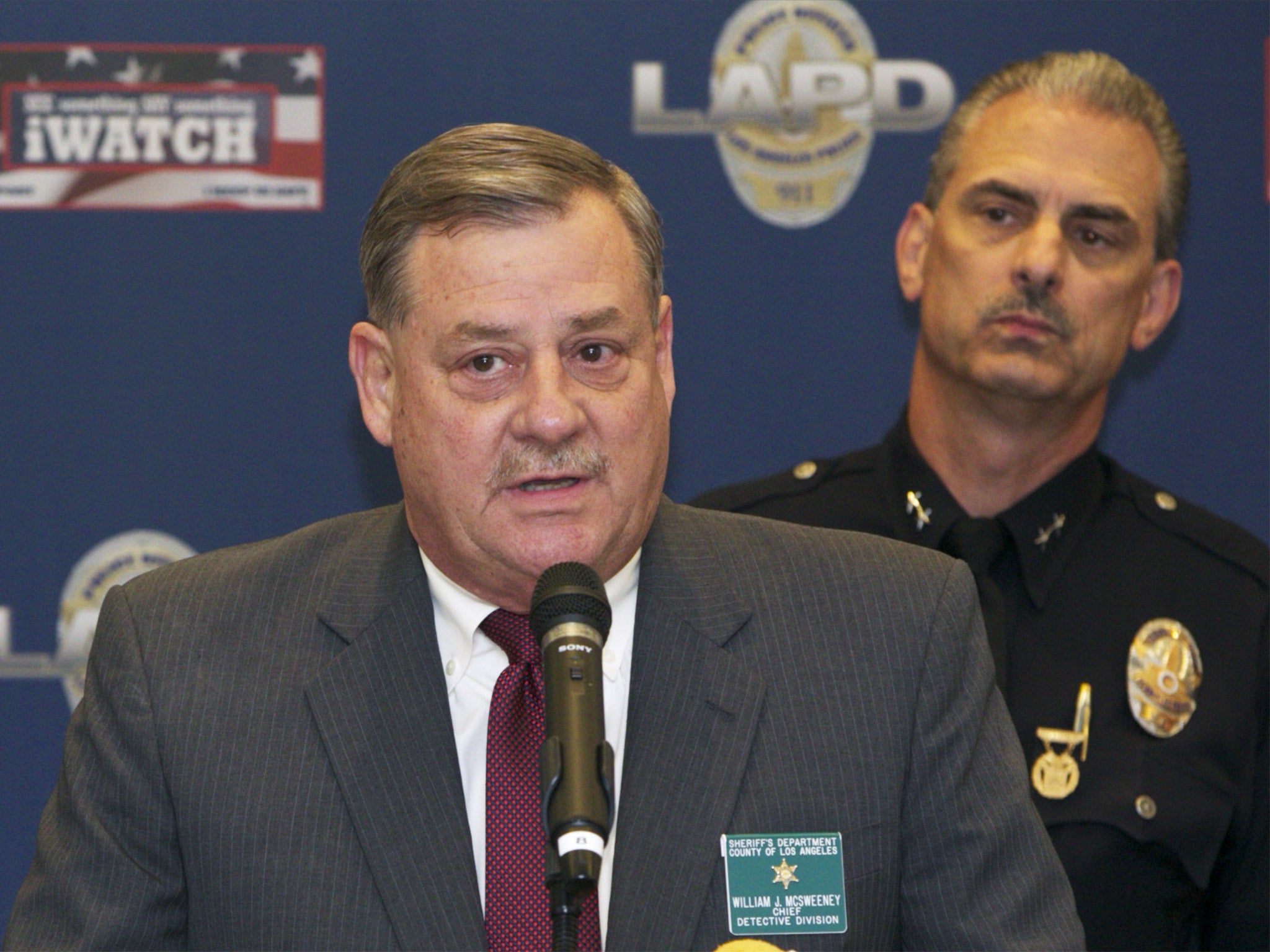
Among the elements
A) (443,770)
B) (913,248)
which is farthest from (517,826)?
(913,248)

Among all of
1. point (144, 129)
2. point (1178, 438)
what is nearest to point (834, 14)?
point (1178, 438)

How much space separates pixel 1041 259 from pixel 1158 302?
1.08 ft

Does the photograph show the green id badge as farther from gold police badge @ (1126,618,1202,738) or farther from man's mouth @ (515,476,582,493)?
gold police badge @ (1126,618,1202,738)

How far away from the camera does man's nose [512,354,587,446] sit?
5.92ft

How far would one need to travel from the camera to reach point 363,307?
2900 mm

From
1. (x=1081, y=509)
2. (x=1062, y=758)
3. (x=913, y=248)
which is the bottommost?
(x=1062, y=758)

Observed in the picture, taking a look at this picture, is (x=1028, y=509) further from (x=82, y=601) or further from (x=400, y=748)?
(x=82, y=601)

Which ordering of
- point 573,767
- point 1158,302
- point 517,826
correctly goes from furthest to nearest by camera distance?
point 1158,302 → point 517,826 → point 573,767

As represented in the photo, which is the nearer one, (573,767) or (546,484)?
(573,767)

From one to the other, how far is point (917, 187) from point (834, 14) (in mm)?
355

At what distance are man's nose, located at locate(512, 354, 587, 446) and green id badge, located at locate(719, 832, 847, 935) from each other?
1.64 ft

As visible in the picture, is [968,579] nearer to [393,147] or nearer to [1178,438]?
[1178,438]

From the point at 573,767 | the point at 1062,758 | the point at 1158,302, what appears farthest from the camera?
the point at 1158,302

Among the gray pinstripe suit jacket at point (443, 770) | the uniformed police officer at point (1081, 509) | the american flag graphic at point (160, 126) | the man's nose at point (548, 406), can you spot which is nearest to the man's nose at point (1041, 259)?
the uniformed police officer at point (1081, 509)
